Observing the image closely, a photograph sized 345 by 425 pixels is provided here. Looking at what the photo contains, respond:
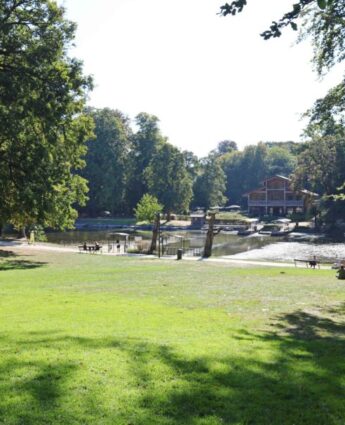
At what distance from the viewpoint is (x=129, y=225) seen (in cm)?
8444

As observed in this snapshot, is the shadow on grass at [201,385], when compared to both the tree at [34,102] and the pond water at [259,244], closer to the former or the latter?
the tree at [34,102]

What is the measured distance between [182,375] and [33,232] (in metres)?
42.8

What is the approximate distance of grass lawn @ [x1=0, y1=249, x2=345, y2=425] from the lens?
5.29 metres

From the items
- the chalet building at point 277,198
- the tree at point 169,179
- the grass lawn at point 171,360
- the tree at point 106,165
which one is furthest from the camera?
the chalet building at point 277,198

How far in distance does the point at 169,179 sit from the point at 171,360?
80042 millimetres

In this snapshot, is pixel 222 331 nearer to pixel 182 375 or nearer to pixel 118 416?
pixel 182 375

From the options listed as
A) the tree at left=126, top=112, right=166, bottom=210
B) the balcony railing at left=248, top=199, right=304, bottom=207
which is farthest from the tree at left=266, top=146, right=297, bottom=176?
the tree at left=126, top=112, right=166, bottom=210

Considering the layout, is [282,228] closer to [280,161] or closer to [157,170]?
[157,170]

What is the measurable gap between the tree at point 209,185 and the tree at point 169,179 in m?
13.0

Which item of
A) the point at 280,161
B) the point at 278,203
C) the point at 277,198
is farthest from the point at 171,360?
the point at 280,161

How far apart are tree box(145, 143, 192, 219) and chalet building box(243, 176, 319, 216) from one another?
19505 mm

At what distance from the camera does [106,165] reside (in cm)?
9206

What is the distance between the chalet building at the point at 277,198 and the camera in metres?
Answer: 96.9

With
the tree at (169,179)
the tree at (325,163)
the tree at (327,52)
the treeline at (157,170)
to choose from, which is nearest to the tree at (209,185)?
the treeline at (157,170)
